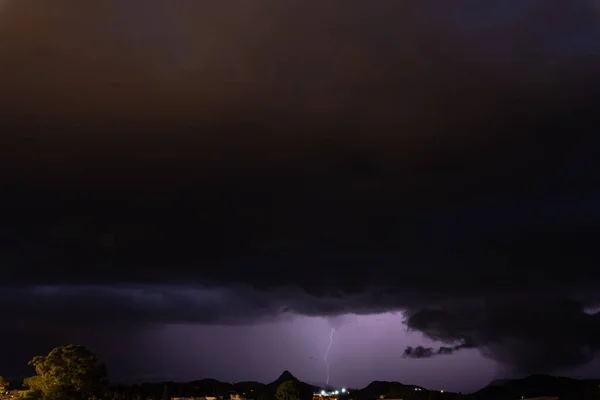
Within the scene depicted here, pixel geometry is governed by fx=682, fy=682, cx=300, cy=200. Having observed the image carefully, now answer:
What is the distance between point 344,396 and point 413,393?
1442 inches

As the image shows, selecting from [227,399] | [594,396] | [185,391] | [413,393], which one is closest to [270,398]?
[227,399]

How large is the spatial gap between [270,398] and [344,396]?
118ft

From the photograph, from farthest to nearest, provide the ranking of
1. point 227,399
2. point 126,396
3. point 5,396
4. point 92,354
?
point 227,399 → point 126,396 → point 5,396 → point 92,354

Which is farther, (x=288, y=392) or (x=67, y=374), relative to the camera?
(x=288, y=392)

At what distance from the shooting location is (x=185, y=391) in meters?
188

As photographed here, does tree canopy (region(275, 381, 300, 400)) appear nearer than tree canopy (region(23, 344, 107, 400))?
No

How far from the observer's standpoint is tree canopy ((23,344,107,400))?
268 ft

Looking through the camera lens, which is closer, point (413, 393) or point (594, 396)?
point (594, 396)

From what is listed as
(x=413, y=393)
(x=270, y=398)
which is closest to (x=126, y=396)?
(x=270, y=398)

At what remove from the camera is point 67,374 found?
3243 inches

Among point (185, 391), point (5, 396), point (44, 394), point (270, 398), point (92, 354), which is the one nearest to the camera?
point (44, 394)

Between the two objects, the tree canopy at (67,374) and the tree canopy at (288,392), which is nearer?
the tree canopy at (67,374)

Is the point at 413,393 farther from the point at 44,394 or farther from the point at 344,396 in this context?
the point at 44,394

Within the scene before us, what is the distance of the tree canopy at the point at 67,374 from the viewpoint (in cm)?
8175
